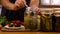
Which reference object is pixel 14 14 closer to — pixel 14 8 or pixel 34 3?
pixel 14 8

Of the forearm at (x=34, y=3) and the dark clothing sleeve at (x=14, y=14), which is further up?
the forearm at (x=34, y=3)

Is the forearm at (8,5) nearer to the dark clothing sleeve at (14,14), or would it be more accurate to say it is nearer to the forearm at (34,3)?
the dark clothing sleeve at (14,14)

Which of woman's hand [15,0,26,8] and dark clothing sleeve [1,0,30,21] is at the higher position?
woman's hand [15,0,26,8]

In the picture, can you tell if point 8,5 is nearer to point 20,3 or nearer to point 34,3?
point 20,3

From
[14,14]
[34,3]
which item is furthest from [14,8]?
[34,3]

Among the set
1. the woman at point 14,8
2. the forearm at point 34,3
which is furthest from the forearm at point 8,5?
the forearm at point 34,3

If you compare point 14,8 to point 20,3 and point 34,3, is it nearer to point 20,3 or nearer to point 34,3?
point 20,3

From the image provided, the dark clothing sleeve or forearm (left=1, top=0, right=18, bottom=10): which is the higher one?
forearm (left=1, top=0, right=18, bottom=10)

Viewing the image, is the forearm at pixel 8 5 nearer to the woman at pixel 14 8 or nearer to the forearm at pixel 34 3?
the woman at pixel 14 8

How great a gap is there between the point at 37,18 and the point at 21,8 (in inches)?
7.2

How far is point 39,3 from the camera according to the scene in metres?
1.23

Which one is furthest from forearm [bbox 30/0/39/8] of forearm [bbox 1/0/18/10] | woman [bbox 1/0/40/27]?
forearm [bbox 1/0/18/10]

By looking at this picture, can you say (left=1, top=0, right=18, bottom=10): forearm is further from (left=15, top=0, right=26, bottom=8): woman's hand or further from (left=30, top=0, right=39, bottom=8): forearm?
(left=30, top=0, right=39, bottom=8): forearm

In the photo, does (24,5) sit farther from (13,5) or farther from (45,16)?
(45,16)
